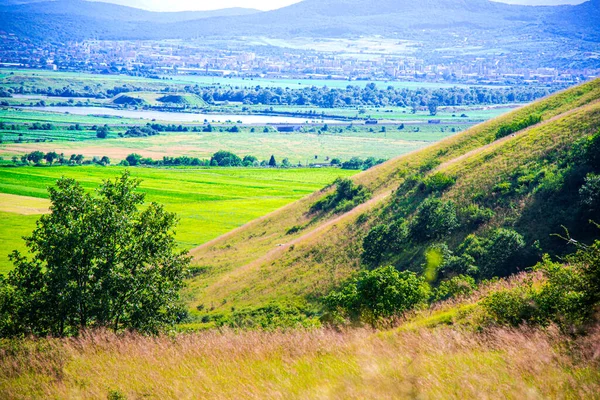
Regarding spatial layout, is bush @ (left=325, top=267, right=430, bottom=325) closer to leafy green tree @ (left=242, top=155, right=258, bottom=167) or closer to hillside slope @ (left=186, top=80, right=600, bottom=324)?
hillside slope @ (left=186, top=80, right=600, bottom=324)

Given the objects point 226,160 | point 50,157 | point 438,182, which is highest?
point 438,182

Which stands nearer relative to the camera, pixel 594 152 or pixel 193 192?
pixel 594 152

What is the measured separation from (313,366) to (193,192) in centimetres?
9449

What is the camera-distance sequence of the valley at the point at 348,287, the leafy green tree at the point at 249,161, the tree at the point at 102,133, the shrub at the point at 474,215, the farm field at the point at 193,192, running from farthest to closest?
1. the tree at the point at 102,133
2. the leafy green tree at the point at 249,161
3. the farm field at the point at 193,192
4. the shrub at the point at 474,215
5. the valley at the point at 348,287

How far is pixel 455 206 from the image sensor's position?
39.4 m

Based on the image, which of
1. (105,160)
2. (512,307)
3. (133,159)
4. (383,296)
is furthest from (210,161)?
(512,307)

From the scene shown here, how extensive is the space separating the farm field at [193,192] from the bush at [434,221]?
40.0m

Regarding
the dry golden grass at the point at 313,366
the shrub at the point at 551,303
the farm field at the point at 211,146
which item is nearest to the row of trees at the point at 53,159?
the farm field at the point at 211,146

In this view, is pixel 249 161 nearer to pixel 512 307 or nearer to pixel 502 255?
pixel 502 255

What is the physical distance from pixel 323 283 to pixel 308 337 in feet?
84.8

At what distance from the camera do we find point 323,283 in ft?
132

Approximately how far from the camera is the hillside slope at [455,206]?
113ft

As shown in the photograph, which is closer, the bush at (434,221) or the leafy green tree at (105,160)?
the bush at (434,221)

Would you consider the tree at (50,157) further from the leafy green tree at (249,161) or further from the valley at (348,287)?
the valley at (348,287)
